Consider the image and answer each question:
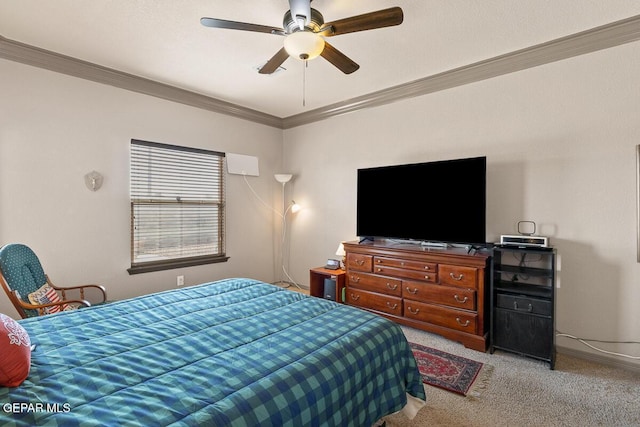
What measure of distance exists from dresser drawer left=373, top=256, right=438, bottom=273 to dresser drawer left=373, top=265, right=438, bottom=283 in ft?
0.10

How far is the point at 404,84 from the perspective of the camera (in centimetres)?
363

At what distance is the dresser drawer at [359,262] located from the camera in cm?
355

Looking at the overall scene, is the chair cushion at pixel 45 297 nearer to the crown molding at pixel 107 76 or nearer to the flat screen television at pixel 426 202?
the crown molding at pixel 107 76

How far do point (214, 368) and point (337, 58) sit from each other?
7.02ft

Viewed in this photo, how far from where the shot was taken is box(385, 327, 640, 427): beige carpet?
6.32ft

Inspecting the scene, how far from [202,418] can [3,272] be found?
2.39m

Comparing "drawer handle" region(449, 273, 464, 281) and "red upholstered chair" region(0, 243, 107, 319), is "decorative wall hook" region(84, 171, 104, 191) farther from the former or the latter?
"drawer handle" region(449, 273, 464, 281)

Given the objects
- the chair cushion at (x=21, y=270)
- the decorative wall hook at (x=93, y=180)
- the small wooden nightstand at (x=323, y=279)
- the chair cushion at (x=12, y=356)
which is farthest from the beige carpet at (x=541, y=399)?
the decorative wall hook at (x=93, y=180)

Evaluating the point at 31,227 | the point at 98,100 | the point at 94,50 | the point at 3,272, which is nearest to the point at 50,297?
the point at 3,272

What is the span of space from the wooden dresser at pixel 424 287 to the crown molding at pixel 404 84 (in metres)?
1.79

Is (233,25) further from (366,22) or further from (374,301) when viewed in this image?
(374,301)

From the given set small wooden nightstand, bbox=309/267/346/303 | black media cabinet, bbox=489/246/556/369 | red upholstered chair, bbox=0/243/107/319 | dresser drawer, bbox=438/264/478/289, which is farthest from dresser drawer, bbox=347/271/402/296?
red upholstered chair, bbox=0/243/107/319

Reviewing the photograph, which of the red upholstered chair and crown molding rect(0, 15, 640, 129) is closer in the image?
the red upholstered chair

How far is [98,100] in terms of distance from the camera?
323 cm
